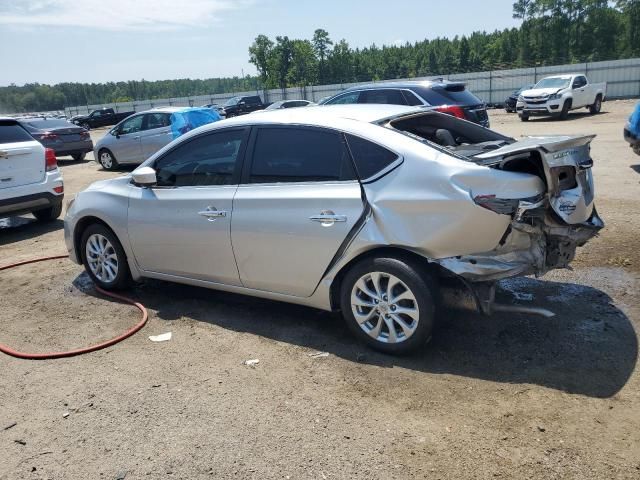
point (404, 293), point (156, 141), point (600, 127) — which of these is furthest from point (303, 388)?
point (600, 127)

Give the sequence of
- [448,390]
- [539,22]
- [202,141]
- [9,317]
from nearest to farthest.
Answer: [448,390], [202,141], [9,317], [539,22]

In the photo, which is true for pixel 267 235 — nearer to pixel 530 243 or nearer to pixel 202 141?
pixel 202 141

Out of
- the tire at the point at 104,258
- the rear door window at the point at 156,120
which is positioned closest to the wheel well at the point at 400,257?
the tire at the point at 104,258

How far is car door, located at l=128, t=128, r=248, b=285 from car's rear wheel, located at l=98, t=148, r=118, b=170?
11629 millimetres

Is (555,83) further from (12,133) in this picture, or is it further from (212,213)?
(212,213)

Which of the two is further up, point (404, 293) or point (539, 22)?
point (539, 22)

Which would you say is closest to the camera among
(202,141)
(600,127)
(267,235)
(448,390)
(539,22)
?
(448,390)

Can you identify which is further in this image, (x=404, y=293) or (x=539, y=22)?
(x=539, y=22)

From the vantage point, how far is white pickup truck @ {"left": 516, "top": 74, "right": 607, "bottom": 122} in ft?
73.6

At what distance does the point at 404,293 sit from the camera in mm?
3756

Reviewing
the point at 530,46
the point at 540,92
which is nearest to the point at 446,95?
the point at 540,92

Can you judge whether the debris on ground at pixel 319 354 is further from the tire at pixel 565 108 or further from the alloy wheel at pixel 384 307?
the tire at pixel 565 108

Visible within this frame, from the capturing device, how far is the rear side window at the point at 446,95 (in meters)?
11.3

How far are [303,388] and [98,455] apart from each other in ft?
4.20
